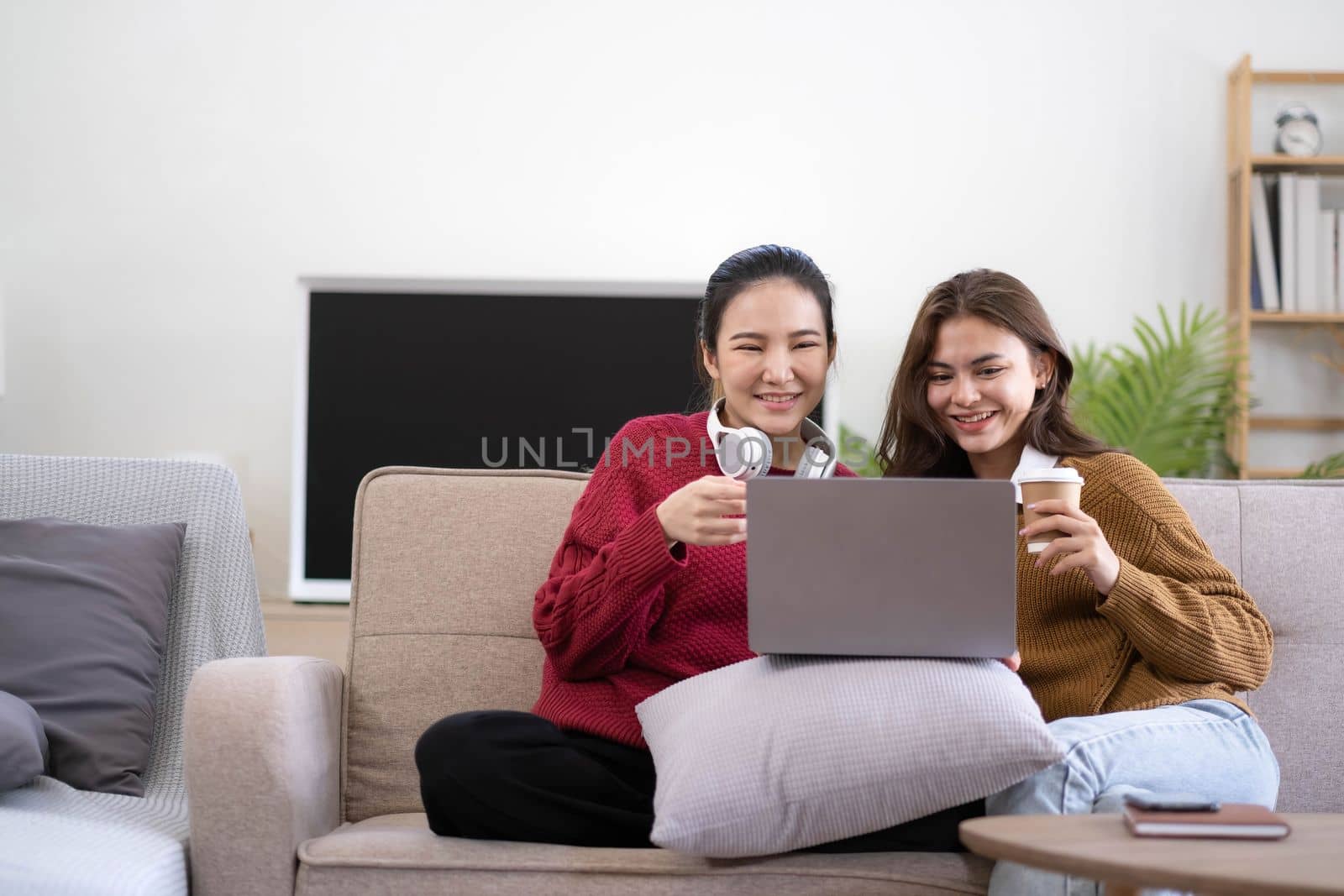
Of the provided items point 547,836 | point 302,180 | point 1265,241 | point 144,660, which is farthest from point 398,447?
point 1265,241

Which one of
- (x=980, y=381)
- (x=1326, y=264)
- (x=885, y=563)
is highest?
(x=1326, y=264)

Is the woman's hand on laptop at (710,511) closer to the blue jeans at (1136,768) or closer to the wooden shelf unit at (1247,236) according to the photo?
the blue jeans at (1136,768)

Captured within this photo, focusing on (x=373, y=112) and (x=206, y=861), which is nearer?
(x=206, y=861)

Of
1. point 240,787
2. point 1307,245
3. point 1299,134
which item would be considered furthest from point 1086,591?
point 1299,134

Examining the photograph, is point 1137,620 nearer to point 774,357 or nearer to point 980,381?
point 980,381

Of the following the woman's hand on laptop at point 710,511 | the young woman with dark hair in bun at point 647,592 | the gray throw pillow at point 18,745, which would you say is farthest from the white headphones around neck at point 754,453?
the gray throw pillow at point 18,745

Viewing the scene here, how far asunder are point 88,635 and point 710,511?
0.93 m

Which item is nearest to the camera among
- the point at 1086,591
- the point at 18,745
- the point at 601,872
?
the point at 601,872

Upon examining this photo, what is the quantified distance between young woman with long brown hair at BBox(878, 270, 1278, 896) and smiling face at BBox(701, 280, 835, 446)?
17 cm

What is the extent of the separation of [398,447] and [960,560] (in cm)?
212

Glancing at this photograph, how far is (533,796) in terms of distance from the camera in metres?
1.43

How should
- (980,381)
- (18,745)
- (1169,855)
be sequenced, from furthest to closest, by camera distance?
(980,381), (18,745), (1169,855)

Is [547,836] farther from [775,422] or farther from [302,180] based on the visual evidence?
[302,180]

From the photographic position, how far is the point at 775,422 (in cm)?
171
